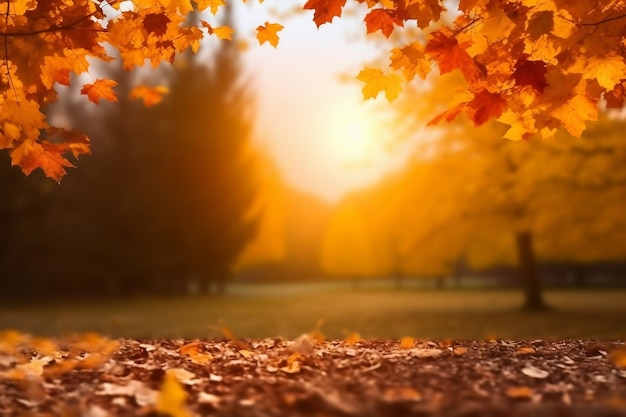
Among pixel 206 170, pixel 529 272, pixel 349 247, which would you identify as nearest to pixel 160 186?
pixel 206 170

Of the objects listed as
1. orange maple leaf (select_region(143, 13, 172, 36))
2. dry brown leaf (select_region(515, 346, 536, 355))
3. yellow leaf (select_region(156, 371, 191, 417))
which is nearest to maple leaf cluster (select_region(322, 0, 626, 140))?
orange maple leaf (select_region(143, 13, 172, 36))

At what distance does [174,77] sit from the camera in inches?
1075

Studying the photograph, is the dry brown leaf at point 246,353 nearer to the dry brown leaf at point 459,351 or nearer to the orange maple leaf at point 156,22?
the dry brown leaf at point 459,351

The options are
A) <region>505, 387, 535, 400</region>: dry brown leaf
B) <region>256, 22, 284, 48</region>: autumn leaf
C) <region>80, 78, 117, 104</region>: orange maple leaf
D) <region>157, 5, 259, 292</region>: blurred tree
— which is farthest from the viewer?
<region>157, 5, 259, 292</region>: blurred tree

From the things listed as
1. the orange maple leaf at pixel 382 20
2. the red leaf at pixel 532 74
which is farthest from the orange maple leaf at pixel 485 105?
the orange maple leaf at pixel 382 20

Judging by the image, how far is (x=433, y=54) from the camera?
9.89 feet

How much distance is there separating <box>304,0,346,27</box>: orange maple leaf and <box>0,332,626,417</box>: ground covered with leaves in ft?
4.77

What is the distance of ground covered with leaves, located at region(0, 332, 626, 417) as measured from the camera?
2.03 metres

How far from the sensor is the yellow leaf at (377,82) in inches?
124

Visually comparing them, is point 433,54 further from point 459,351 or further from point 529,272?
point 529,272

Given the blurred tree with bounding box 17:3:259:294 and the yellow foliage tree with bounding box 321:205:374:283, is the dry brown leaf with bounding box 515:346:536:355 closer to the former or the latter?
the blurred tree with bounding box 17:3:259:294

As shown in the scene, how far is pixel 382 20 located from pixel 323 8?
12.4 inches

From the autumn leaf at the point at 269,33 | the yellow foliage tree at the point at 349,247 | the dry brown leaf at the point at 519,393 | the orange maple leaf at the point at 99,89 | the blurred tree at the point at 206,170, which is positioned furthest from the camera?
the yellow foliage tree at the point at 349,247

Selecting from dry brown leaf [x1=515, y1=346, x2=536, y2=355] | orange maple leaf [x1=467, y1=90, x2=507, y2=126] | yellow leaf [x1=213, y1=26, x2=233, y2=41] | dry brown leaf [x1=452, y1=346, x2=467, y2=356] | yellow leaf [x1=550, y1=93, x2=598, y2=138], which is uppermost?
yellow leaf [x1=213, y1=26, x2=233, y2=41]
